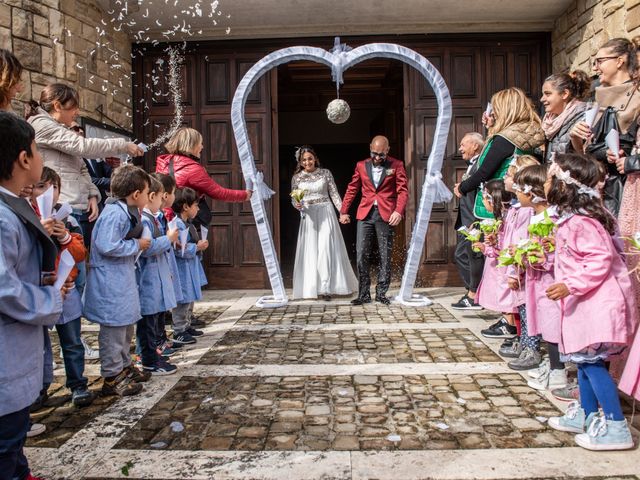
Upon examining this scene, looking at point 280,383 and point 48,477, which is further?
point 280,383

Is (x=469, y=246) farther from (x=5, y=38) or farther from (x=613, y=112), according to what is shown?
(x=5, y=38)

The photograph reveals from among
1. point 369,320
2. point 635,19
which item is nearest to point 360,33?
point 635,19

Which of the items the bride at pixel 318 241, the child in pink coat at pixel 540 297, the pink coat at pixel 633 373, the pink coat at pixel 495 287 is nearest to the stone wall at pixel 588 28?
the pink coat at pixel 495 287

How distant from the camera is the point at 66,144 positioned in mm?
4020

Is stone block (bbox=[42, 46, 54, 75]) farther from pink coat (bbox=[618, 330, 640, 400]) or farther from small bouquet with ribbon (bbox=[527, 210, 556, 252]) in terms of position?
pink coat (bbox=[618, 330, 640, 400])

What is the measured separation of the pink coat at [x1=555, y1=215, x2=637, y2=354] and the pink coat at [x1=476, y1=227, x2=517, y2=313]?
4.71 feet

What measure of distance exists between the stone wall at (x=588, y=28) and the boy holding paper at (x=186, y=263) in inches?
178

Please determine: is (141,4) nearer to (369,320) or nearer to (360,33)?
(360,33)

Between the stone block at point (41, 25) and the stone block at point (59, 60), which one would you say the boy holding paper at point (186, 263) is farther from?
the stone block at point (41, 25)

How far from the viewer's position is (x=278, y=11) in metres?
7.35

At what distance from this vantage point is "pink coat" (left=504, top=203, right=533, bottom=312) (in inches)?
153

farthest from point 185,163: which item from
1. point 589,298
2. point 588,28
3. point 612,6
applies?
point 588,28

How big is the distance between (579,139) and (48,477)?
3577 millimetres

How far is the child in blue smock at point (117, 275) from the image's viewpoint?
339 cm
